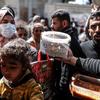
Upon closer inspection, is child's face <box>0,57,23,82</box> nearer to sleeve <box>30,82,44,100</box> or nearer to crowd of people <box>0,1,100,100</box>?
crowd of people <box>0,1,100,100</box>

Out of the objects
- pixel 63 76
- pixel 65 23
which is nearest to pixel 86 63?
pixel 63 76

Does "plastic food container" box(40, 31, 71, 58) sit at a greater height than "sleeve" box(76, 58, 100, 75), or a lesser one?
greater

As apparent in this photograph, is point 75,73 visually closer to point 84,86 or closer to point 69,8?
point 84,86

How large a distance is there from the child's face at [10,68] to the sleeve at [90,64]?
0.70 meters

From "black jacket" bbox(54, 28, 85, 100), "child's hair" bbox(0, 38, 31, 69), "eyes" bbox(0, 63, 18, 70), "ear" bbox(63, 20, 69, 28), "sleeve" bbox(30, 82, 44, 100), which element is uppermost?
"child's hair" bbox(0, 38, 31, 69)

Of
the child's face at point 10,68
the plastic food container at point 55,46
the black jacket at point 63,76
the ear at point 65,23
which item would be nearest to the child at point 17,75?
the child's face at point 10,68

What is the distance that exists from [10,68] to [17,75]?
0.08 meters

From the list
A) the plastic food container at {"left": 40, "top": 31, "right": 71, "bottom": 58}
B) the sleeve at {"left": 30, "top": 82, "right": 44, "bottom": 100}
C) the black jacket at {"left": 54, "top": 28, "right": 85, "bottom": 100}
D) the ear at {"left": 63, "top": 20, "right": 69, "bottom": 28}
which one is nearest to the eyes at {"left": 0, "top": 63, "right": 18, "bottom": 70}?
the sleeve at {"left": 30, "top": 82, "right": 44, "bottom": 100}

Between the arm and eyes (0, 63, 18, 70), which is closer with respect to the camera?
eyes (0, 63, 18, 70)

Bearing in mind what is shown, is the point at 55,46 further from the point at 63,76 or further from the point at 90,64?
the point at 63,76

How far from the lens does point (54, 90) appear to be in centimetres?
343

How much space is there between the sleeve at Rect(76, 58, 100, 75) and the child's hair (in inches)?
25.2

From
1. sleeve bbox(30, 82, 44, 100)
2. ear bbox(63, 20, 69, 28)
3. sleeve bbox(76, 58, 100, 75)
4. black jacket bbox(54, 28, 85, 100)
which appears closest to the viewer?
sleeve bbox(30, 82, 44, 100)

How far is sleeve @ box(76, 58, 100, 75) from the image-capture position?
2.99m
